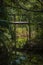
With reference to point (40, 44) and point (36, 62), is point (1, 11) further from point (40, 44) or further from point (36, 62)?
point (40, 44)

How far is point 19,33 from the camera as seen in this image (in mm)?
4562

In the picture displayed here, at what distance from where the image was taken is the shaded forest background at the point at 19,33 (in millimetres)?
2367

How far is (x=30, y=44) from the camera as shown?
4.22 m

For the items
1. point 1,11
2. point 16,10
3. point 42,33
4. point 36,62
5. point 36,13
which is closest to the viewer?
point 1,11

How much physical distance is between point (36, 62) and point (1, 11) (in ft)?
4.94

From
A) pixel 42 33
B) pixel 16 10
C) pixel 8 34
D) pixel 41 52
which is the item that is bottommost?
pixel 41 52

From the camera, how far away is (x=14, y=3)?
288 centimetres

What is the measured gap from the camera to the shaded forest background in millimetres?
2367

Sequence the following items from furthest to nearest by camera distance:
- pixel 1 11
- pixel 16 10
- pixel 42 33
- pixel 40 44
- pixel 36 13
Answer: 1. pixel 40 44
2. pixel 42 33
3. pixel 36 13
4. pixel 16 10
5. pixel 1 11

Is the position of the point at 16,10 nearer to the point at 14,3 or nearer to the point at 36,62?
the point at 14,3

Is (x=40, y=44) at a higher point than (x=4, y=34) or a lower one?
lower

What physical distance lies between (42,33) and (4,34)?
63.7 inches

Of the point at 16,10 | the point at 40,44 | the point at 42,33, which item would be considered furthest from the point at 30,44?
the point at 16,10

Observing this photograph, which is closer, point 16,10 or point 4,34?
point 4,34
